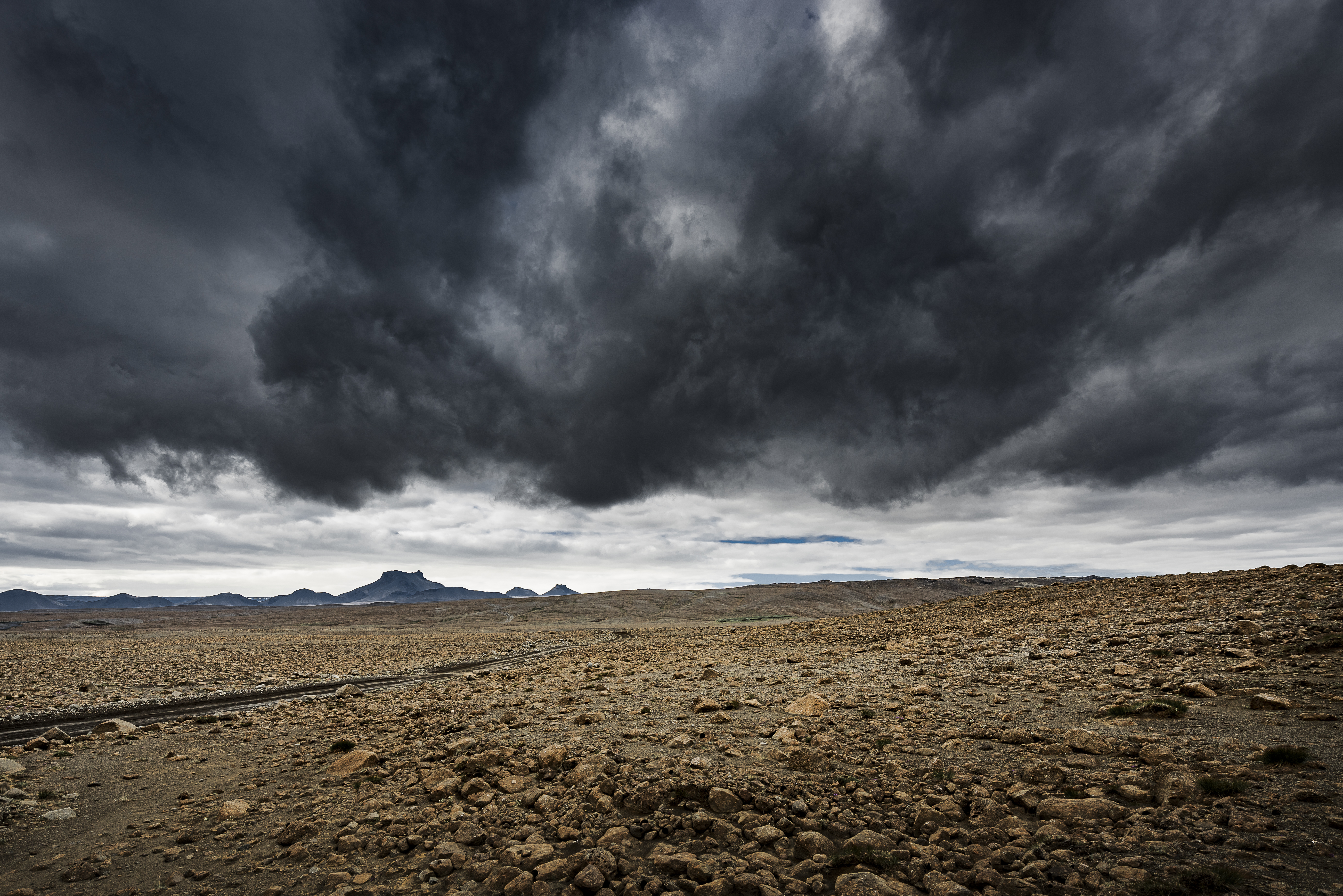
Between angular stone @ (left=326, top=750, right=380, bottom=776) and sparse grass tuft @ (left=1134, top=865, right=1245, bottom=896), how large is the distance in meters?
11.3

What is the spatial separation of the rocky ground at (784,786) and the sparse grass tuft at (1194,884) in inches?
0.6

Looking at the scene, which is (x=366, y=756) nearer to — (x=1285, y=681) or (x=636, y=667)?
(x=636, y=667)

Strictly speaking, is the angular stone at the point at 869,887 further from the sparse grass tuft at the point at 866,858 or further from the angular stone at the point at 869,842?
the angular stone at the point at 869,842

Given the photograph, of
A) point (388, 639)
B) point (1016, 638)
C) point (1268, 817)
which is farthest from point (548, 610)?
point (1268, 817)

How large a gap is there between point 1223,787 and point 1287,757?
1.56 meters

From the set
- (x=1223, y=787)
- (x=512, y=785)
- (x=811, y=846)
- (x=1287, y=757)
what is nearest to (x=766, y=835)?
(x=811, y=846)

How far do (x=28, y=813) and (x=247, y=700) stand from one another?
15.3 metres

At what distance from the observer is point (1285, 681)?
9.96m

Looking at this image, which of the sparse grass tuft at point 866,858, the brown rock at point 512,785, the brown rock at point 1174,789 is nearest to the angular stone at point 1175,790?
the brown rock at point 1174,789

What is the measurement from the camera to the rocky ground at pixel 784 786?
18.2 ft

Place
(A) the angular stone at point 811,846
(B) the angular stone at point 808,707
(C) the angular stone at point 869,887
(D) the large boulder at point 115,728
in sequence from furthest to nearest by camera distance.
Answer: (D) the large boulder at point 115,728 → (B) the angular stone at point 808,707 → (A) the angular stone at point 811,846 → (C) the angular stone at point 869,887

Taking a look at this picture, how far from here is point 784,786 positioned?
760cm

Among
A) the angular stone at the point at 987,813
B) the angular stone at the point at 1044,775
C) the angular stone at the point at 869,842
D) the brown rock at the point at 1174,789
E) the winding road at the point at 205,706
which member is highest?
the brown rock at the point at 1174,789

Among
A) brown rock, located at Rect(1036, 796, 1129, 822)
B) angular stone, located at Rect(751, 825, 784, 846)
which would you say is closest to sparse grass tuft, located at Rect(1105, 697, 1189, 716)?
brown rock, located at Rect(1036, 796, 1129, 822)
